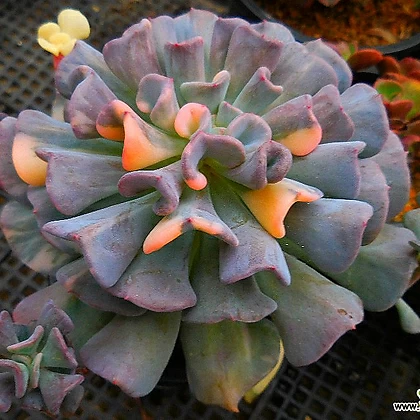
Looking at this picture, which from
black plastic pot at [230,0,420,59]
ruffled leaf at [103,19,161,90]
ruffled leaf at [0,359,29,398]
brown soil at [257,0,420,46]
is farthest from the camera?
brown soil at [257,0,420,46]

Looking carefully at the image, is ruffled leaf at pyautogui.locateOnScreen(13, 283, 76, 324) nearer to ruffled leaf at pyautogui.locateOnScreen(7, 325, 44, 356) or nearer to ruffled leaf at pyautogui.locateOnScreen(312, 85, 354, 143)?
ruffled leaf at pyautogui.locateOnScreen(7, 325, 44, 356)

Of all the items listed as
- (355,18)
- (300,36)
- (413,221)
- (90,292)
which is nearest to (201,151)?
(90,292)

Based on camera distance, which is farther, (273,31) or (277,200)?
(273,31)

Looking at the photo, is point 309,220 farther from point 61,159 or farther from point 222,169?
point 61,159

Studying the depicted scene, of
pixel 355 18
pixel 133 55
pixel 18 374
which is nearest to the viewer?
pixel 18 374

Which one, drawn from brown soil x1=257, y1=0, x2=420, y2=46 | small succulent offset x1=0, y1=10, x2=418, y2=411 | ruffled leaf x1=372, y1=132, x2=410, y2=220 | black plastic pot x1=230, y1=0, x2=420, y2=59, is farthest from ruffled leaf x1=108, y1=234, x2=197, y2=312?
brown soil x1=257, y1=0, x2=420, y2=46

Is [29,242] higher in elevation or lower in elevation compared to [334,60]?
lower

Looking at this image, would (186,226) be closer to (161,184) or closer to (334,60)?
(161,184)

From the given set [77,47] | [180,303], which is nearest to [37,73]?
[77,47]
